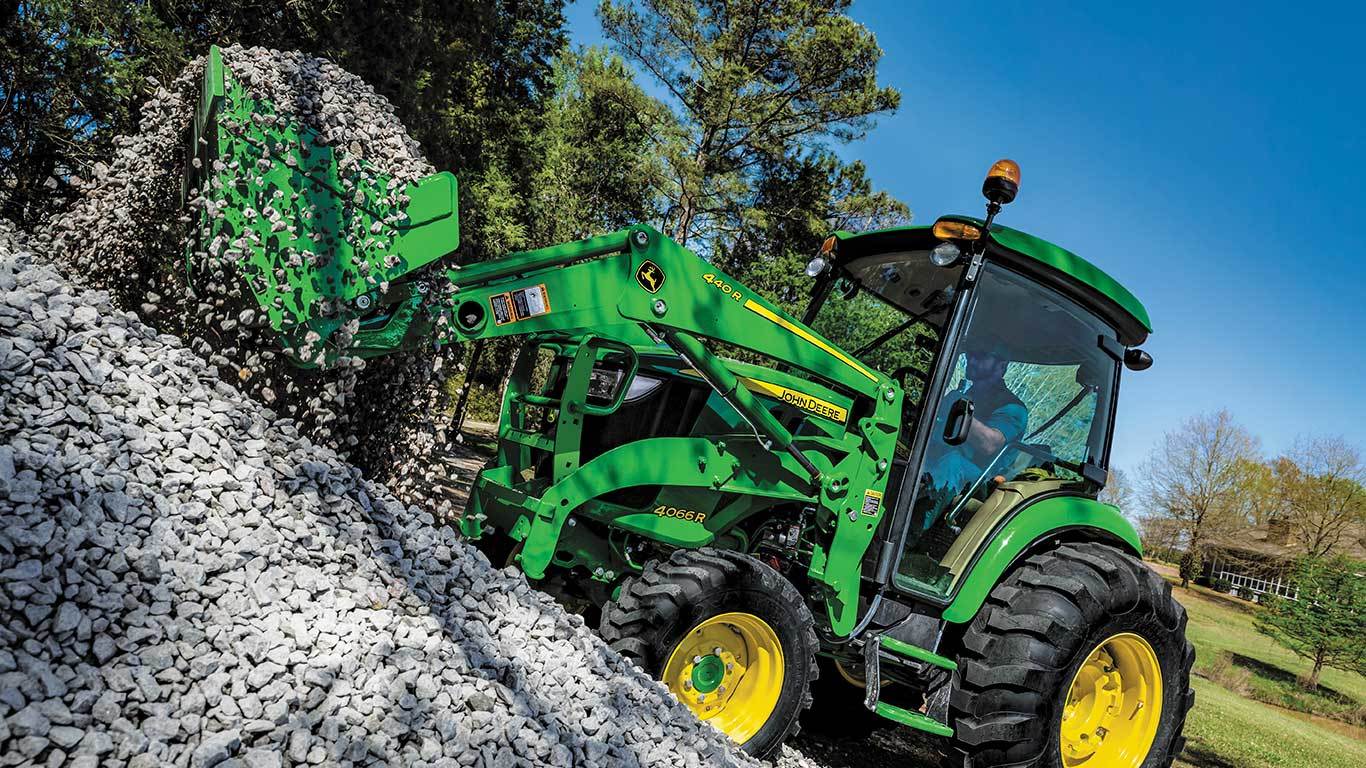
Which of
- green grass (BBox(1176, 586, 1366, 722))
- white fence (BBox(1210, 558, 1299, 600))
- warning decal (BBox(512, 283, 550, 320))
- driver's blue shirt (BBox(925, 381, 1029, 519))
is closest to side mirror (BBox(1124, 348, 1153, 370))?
driver's blue shirt (BBox(925, 381, 1029, 519))

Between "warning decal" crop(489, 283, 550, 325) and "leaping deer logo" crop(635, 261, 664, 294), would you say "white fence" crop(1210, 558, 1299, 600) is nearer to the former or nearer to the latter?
"leaping deer logo" crop(635, 261, 664, 294)

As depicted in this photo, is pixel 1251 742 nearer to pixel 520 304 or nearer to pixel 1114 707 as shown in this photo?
pixel 1114 707

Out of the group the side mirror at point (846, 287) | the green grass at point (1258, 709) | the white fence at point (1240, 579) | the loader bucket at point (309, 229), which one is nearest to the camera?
the loader bucket at point (309, 229)

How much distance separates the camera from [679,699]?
3283 millimetres

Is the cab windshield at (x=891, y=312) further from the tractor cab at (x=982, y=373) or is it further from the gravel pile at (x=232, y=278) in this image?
the gravel pile at (x=232, y=278)

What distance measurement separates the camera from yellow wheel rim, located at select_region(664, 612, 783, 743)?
3.33 meters

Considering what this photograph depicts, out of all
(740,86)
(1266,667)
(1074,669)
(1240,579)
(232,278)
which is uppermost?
(740,86)

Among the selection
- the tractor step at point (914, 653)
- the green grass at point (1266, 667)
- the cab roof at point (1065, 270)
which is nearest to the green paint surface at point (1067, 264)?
the cab roof at point (1065, 270)

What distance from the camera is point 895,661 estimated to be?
11.9 ft

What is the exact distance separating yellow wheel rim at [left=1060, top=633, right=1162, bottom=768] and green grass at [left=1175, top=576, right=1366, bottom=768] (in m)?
2.85

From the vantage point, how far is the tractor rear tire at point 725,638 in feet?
10.4

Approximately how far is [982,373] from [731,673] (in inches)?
75.8

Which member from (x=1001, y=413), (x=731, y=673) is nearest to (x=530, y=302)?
(x=731, y=673)

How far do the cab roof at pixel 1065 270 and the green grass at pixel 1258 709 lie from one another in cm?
400
